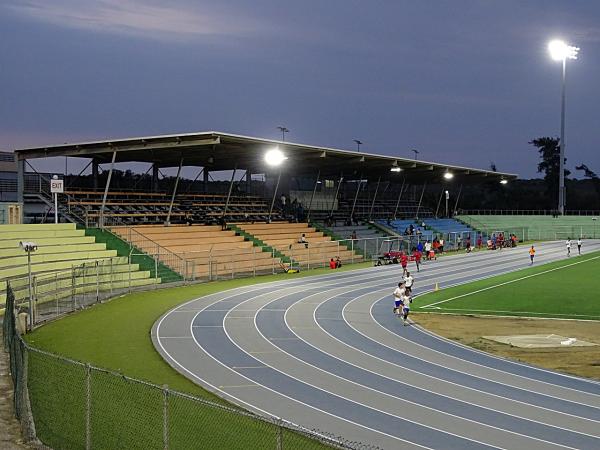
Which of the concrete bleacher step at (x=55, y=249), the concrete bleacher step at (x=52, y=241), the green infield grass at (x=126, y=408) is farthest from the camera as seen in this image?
the concrete bleacher step at (x=52, y=241)

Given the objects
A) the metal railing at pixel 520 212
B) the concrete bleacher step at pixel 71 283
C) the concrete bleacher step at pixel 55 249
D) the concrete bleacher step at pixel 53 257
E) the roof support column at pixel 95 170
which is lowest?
the concrete bleacher step at pixel 71 283

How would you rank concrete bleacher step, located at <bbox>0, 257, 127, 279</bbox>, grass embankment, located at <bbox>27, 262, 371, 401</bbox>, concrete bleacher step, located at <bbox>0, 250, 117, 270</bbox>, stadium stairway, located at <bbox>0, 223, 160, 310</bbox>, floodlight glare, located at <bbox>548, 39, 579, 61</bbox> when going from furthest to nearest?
floodlight glare, located at <bbox>548, 39, 579, 61</bbox> < concrete bleacher step, located at <bbox>0, 250, 117, 270</bbox> < concrete bleacher step, located at <bbox>0, 257, 127, 279</bbox> < stadium stairway, located at <bbox>0, 223, 160, 310</bbox> < grass embankment, located at <bbox>27, 262, 371, 401</bbox>

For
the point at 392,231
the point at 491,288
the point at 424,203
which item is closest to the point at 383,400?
the point at 491,288

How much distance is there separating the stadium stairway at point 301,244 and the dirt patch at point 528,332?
18.6 meters

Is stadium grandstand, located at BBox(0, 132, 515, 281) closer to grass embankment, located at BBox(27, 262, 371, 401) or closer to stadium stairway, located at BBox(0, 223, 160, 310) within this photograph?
stadium stairway, located at BBox(0, 223, 160, 310)

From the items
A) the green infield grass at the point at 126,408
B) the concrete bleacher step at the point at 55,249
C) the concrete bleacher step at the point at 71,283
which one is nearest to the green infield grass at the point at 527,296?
the green infield grass at the point at 126,408

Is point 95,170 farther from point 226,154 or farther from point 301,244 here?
point 301,244

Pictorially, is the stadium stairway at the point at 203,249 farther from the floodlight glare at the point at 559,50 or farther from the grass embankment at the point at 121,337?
Answer: the floodlight glare at the point at 559,50

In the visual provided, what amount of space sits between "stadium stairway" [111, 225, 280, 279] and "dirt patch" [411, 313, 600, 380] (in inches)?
550

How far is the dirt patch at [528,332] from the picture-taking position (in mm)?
15062

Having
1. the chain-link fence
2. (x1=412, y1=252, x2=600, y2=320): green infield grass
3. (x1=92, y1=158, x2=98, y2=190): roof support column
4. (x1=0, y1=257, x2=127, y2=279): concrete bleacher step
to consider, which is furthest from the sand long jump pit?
(x1=92, y1=158, x2=98, y2=190): roof support column

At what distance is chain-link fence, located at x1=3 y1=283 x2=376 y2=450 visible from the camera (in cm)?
880

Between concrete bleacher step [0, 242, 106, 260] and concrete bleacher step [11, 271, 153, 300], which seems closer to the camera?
concrete bleacher step [11, 271, 153, 300]

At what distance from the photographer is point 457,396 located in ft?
41.1
